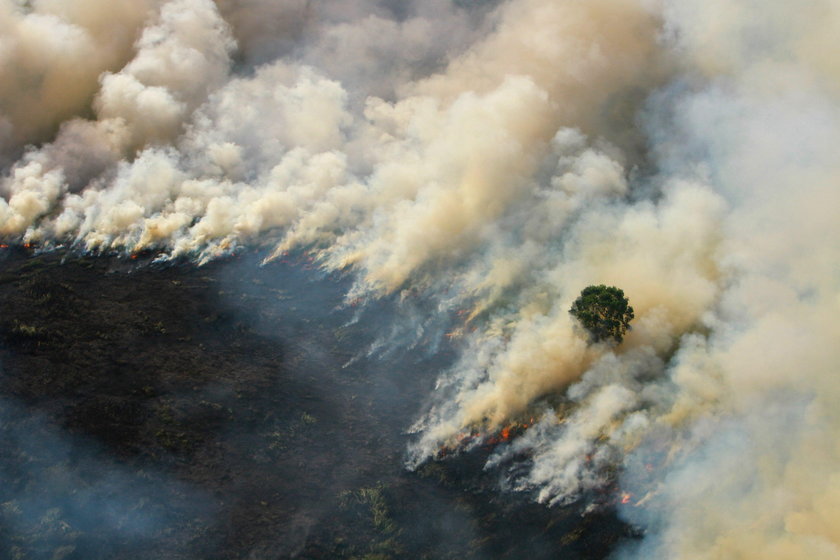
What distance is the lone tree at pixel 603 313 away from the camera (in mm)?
39250

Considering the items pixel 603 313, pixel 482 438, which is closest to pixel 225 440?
pixel 482 438

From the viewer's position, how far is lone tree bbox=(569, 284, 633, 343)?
39.2 metres

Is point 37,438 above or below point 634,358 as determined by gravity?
below

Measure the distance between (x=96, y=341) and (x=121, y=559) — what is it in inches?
759

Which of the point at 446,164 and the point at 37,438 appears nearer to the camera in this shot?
the point at 37,438

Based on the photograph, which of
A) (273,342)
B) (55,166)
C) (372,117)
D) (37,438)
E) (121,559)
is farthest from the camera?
(372,117)

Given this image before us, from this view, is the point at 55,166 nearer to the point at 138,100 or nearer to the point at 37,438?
the point at 138,100

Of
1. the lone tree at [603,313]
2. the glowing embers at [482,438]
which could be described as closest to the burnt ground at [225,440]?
the glowing embers at [482,438]

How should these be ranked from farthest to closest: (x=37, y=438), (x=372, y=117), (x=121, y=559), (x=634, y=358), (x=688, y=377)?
(x=372, y=117)
(x=634, y=358)
(x=688, y=377)
(x=37, y=438)
(x=121, y=559)

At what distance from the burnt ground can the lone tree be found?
11.0 m

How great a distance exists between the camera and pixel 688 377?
3650 centimetres

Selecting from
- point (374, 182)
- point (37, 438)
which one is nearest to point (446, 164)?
point (374, 182)

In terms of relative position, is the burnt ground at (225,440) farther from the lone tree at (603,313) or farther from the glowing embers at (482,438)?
A: the lone tree at (603,313)

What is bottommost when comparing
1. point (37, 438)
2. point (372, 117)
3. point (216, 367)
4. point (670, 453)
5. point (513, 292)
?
point (37, 438)
